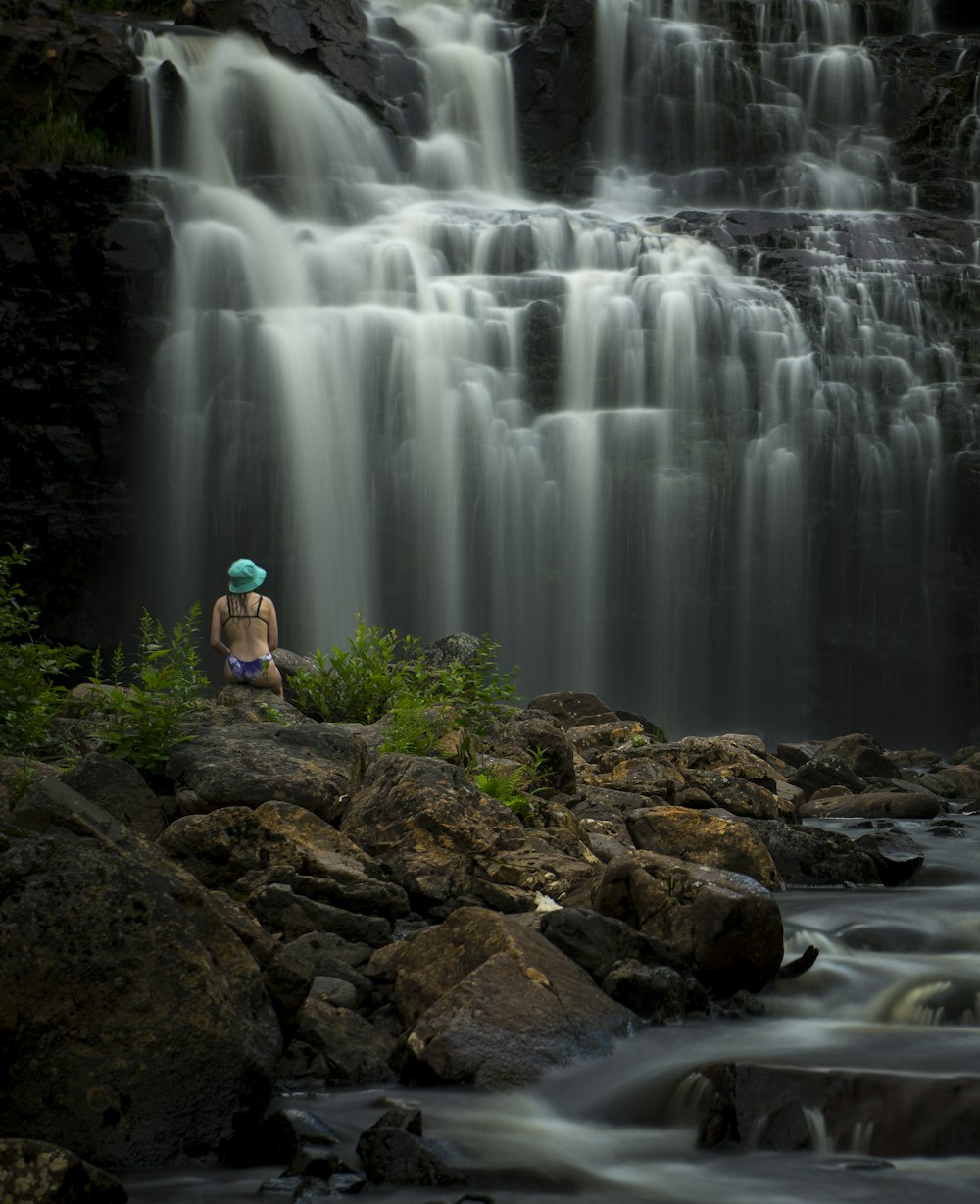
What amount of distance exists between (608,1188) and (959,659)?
1986 cm

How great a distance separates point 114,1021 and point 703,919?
2.84m

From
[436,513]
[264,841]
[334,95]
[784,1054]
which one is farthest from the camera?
[334,95]

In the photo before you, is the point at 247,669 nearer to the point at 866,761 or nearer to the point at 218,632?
the point at 218,632

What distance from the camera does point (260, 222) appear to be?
854 inches

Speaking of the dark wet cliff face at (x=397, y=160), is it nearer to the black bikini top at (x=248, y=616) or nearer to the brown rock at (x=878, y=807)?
the black bikini top at (x=248, y=616)

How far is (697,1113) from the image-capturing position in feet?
16.2

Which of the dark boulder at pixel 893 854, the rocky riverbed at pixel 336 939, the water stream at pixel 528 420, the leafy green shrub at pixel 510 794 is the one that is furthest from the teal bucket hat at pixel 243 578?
the water stream at pixel 528 420

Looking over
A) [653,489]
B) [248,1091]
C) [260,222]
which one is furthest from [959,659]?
[248,1091]

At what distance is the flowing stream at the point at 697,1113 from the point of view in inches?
167

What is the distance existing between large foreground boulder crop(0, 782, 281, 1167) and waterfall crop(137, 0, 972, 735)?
1523 centimetres

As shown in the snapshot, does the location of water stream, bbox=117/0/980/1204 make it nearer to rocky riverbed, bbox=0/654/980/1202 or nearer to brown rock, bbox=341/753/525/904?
rocky riverbed, bbox=0/654/980/1202

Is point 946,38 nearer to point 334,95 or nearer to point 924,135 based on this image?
point 924,135

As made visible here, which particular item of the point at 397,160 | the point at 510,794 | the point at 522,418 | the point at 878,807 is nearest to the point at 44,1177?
the point at 510,794

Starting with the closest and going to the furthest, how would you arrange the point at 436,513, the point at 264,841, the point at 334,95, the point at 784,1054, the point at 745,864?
the point at 784,1054
the point at 264,841
the point at 745,864
the point at 436,513
the point at 334,95
